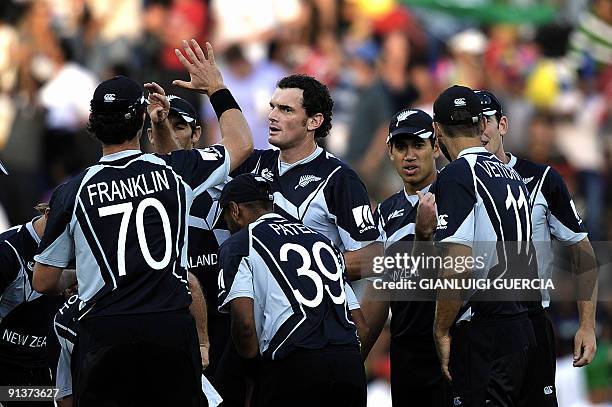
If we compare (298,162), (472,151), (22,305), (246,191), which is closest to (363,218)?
(298,162)

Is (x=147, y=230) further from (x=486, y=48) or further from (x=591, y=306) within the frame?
(x=486, y=48)

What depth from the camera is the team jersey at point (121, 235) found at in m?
7.57

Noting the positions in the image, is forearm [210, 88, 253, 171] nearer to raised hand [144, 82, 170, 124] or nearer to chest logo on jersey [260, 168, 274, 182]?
raised hand [144, 82, 170, 124]

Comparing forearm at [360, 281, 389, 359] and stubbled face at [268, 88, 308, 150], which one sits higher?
stubbled face at [268, 88, 308, 150]

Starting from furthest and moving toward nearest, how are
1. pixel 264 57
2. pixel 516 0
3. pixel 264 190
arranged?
pixel 516 0, pixel 264 57, pixel 264 190

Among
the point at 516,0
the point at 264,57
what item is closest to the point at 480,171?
the point at 264,57

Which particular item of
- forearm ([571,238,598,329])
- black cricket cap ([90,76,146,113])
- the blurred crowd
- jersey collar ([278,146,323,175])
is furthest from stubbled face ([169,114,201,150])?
the blurred crowd

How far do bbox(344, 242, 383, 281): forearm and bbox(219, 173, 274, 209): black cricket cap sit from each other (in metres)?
0.93

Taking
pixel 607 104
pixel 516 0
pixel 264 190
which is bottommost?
pixel 264 190

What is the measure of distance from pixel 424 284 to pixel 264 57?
7.97 m

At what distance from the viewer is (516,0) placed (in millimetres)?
21594

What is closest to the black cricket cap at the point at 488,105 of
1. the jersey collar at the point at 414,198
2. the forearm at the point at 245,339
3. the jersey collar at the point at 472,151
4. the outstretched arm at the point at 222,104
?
the jersey collar at the point at 472,151

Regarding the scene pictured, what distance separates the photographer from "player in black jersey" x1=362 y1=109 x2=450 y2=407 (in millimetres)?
9445

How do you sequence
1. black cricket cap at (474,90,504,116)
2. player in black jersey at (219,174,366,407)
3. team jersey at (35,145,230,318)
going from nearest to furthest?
team jersey at (35,145,230,318), player in black jersey at (219,174,366,407), black cricket cap at (474,90,504,116)
